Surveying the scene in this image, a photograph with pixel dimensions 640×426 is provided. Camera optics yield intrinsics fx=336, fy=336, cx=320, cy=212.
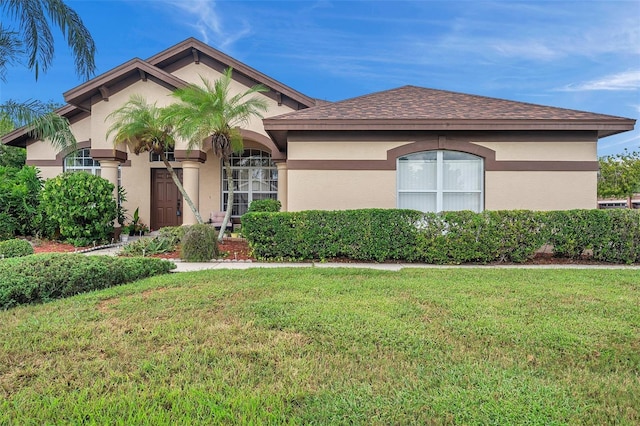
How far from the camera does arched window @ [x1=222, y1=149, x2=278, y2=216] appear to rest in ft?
49.7

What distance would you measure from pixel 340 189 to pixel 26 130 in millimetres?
12743

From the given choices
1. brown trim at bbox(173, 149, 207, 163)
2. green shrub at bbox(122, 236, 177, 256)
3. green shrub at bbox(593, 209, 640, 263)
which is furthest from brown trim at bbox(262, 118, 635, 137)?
green shrub at bbox(122, 236, 177, 256)

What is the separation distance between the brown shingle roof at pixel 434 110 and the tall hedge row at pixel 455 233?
9.28 ft

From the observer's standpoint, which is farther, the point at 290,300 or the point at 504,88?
the point at 504,88

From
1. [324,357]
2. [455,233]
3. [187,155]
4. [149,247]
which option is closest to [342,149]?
Answer: [455,233]

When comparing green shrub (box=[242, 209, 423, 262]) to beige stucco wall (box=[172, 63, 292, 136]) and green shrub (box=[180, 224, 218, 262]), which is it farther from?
beige stucco wall (box=[172, 63, 292, 136])

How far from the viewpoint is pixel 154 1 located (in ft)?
45.1

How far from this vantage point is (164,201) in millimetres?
15086

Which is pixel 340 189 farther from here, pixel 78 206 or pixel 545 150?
pixel 78 206

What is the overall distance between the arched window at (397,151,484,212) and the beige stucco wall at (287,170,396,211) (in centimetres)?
48

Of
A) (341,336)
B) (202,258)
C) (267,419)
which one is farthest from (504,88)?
(267,419)

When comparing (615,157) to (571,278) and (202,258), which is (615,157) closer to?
(571,278)

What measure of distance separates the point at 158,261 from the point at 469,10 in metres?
14.2

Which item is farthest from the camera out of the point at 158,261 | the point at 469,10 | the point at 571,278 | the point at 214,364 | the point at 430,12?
the point at 430,12
